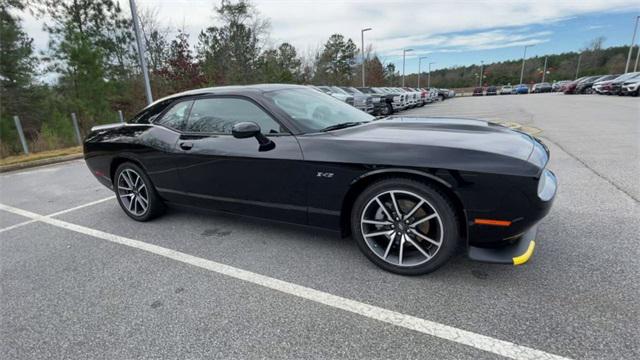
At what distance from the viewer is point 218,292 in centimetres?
249

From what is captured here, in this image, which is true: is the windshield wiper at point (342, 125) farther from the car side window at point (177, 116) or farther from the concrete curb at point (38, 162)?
the concrete curb at point (38, 162)

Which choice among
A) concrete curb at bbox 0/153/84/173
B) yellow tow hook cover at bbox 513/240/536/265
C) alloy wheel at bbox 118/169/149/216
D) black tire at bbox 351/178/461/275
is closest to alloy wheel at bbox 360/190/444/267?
black tire at bbox 351/178/461/275

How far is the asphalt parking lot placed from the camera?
1913 mm

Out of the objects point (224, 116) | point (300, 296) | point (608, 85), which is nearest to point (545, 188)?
point (300, 296)

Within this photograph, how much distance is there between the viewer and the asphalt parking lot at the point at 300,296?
1.91 meters

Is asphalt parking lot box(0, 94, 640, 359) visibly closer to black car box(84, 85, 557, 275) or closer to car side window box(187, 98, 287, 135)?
black car box(84, 85, 557, 275)

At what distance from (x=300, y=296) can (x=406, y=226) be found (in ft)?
3.02

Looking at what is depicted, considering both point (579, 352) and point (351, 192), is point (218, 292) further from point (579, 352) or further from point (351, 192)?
point (579, 352)

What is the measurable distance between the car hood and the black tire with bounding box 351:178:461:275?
0.16m

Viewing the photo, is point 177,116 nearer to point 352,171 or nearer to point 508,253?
point 352,171

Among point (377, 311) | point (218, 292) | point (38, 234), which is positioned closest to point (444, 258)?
point (377, 311)

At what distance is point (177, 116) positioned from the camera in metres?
3.67

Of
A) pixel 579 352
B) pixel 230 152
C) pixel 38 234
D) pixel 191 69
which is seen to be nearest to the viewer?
pixel 579 352

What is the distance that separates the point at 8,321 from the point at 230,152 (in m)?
1.96
